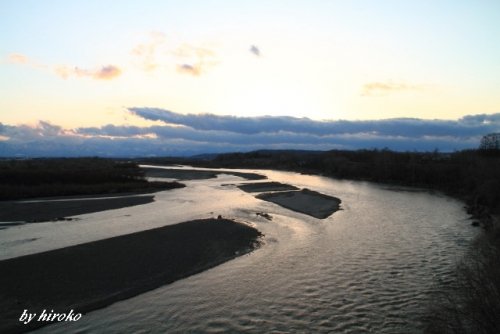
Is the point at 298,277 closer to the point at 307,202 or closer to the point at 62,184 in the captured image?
the point at 307,202

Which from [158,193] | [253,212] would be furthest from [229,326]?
[158,193]

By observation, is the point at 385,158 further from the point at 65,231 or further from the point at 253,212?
the point at 65,231

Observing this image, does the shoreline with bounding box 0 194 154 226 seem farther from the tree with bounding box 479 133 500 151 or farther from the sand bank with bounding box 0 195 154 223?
the tree with bounding box 479 133 500 151

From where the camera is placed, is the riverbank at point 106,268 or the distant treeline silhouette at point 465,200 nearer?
the distant treeline silhouette at point 465,200

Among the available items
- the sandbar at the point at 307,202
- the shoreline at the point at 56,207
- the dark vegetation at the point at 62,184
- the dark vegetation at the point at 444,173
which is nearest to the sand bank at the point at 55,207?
the shoreline at the point at 56,207

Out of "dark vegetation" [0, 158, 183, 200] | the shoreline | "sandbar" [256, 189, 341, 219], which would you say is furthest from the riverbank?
"dark vegetation" [0, 158, 183, 200]

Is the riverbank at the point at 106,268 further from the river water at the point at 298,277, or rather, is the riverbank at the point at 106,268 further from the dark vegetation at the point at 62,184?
the dark vegetation at the point at 62,184

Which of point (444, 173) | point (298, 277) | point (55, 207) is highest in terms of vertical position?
point (444, 173)

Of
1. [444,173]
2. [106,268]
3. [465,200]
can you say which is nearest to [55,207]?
[106,268]
